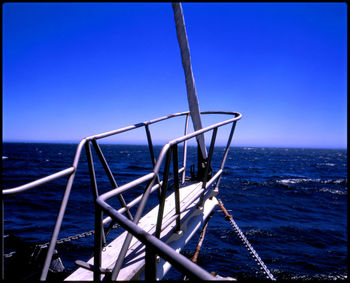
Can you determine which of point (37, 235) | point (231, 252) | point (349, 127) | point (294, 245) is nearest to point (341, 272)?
point (294, 245)

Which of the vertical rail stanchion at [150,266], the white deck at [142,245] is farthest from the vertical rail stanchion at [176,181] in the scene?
the vertical rail stanchion at [150,266]

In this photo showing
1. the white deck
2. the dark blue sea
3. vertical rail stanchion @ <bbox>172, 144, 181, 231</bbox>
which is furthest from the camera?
the dark blue sea

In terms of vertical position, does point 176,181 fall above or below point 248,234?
above

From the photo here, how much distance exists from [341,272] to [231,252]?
122 inches

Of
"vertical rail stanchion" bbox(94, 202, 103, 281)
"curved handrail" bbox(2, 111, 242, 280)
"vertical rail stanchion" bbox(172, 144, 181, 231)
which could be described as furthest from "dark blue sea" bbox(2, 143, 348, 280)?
"vertical rail stanchion" bbox(172, 144, 181, 231)

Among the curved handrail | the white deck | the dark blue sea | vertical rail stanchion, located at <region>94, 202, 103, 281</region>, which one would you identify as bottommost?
the dark blue sea

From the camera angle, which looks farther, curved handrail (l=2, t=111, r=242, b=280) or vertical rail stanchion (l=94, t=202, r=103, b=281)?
curved handrail (l=2, t=111, r=242, b=280)

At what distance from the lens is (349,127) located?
2096 mm

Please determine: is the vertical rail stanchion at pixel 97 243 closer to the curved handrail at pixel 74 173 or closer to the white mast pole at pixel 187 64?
the curved handrail at pixel 74 173

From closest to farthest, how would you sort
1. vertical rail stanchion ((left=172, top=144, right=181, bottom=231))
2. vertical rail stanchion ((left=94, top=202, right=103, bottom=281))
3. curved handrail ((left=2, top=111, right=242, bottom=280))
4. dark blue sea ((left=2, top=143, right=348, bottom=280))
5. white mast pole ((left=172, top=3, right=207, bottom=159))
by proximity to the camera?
1. vertical rail stanchion ((left=94, top=202, right=103, bottom=281))
2. curved handrail ((left=2, top=111, right=242, bottom=280))
3. vertical rail stanchion ((left=172, top=144, right=181, bottom=231))
4. white mast pole ((left=172, top=3, right=207, bottom=159))
5. dark blue sea ((left=2, top=143, right=348, bottom=280))

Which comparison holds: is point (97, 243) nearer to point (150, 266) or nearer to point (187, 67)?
point (150, 266)

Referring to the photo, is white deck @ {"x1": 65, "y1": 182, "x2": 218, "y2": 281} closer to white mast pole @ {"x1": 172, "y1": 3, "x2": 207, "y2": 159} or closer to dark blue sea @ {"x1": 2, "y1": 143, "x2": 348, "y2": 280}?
white mast pole @ {"x1": 172, "y1": 3, "x2": 207, "y2": 159}

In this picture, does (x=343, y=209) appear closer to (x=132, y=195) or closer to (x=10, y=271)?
(x=132, y=195)

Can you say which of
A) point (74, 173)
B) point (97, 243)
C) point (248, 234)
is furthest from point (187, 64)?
point (248, 234)
